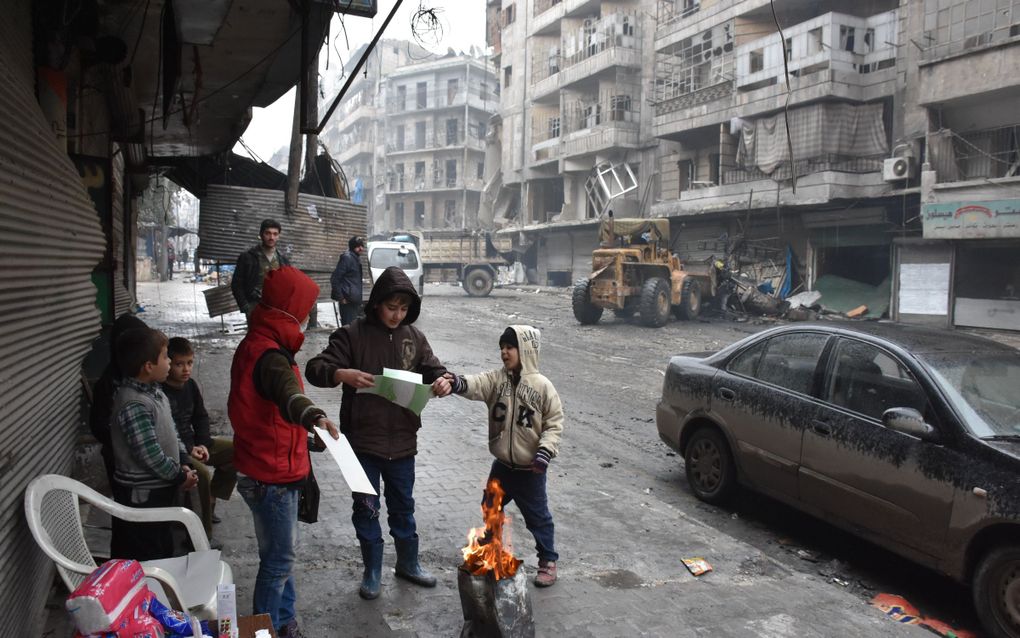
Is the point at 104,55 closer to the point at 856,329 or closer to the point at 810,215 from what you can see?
the point at 856,329

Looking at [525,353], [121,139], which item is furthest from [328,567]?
[121,139]

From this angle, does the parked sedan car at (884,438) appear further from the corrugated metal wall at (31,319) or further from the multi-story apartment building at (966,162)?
the multi-story apartment building at (966,162)

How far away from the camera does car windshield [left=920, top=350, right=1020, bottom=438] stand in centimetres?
389

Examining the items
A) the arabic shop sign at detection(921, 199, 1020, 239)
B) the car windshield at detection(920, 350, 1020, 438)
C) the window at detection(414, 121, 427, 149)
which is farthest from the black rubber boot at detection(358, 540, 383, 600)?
the window at detection(414, 121, 427, 149)

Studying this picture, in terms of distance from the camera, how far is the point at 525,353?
3.81m

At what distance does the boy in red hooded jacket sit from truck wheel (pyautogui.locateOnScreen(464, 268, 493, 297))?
24810mm

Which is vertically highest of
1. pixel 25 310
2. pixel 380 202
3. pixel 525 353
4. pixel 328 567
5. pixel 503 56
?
pixel 503 56

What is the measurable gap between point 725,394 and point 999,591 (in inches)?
85.7

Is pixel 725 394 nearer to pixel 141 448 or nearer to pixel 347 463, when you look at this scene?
pixel 347 463

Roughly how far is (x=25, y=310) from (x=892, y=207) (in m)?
22.3

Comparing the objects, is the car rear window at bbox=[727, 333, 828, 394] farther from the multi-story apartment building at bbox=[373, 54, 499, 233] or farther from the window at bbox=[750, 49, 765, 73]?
the multi-story apartment building at bbox=[373, 54, 499, 233]

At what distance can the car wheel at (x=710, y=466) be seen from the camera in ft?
17.6

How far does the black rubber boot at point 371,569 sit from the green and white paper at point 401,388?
872 millimetres

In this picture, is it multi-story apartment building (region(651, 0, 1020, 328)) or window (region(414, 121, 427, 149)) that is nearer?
multi-story apartment building (region(651, 0, 1020, 328))
